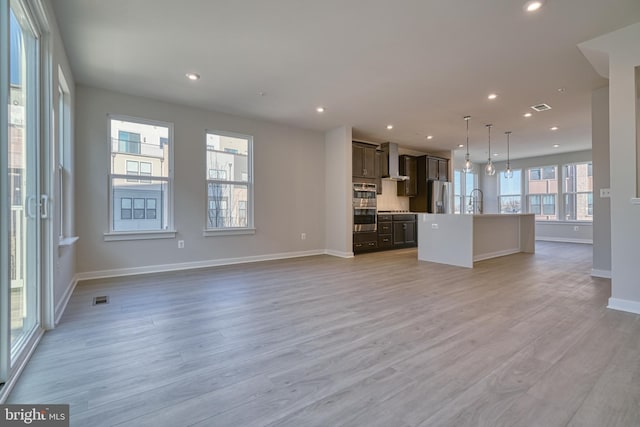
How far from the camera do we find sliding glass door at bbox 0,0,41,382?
193cm

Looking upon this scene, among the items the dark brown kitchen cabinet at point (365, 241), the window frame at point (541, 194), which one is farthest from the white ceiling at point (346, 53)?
the window frame at point (541, 194)

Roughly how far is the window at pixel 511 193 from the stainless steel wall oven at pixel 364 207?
6296mm

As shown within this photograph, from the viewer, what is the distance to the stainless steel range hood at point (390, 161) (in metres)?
7.58

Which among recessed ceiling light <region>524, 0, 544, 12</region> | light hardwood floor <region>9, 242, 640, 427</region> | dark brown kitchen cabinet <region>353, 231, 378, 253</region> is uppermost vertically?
recessed ceiling light <region>524, 0, 544, 12</region>

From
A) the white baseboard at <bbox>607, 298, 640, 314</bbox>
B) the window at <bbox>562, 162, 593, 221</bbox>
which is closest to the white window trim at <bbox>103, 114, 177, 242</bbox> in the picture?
the white baseboard at <bbox>607, 298, 640, 314</bbox>

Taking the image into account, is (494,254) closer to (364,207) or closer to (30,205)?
(364,207)

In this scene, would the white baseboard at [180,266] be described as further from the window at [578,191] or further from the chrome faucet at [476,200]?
the window at [578,191]

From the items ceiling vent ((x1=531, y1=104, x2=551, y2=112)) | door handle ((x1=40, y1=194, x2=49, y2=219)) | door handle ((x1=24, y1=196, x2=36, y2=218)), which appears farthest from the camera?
ceiling vent ((x1=531, y1=104, x2=551, y2=112))

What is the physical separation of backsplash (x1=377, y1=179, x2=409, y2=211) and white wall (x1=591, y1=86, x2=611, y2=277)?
14.8 ft

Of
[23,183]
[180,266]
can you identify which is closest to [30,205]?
[23,183]

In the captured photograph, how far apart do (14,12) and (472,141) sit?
816cm

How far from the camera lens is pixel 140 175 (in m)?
4.70

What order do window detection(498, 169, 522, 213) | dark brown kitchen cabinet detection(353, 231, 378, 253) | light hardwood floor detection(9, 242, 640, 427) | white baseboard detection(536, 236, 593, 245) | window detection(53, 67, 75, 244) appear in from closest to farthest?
light hardwood floor detection(9, 242, 640, 427) → window detection(53, 67, 75, 244) → dark brown kitchen cabinet detection(353, 231, 378, 253) → white baseboard detection(536, 236, 593, 245) → window detection(498, 169, 522, 213)

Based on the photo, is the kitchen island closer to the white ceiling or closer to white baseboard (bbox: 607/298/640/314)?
the white ceiling
